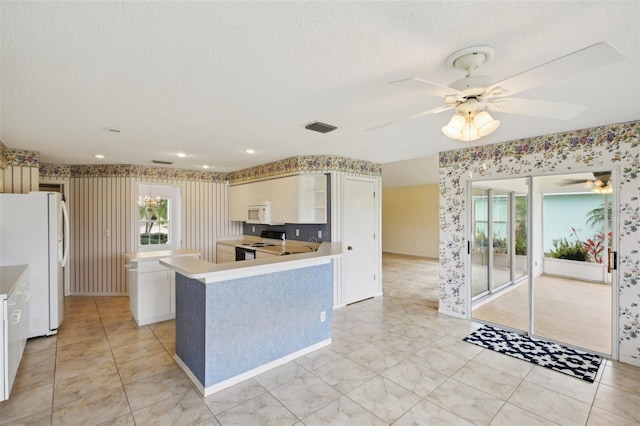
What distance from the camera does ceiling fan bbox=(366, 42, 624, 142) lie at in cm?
127

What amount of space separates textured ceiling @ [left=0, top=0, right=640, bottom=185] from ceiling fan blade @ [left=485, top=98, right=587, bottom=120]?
23 centimetres

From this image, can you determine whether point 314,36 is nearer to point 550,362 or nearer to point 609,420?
point 609,420

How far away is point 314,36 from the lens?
58.6 inches

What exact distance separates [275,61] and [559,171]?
10.9 feet

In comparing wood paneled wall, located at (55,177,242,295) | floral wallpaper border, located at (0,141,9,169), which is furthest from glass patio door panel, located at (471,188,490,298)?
floral wallpaper border, located at (0,141,9,169)

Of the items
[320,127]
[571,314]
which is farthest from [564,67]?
[571,314]

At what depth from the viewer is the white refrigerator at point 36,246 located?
329cm

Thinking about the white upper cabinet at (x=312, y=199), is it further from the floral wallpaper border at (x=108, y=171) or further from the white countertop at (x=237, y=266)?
the floral wallpaper border at (x=108, y=171)

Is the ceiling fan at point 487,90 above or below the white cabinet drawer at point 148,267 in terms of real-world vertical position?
above

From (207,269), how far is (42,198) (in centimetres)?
264

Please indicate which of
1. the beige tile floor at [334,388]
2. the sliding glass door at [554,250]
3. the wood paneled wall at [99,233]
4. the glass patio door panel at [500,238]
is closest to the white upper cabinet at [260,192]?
the wood paneled wall at [99,233]

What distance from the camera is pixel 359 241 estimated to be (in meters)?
4.85

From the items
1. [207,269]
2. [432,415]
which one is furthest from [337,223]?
[432,415]

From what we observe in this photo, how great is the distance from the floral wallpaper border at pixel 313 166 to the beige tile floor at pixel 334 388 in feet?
8.04
